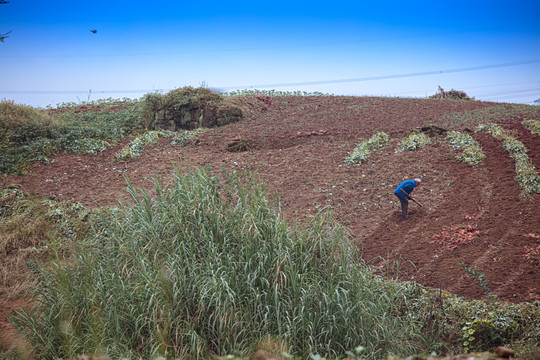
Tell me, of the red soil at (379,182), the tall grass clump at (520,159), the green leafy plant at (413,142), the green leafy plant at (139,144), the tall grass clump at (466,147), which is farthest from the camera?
the green leafy plant at (139,144)

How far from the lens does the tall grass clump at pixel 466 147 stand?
959 centimetres

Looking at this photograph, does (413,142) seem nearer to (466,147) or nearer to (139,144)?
(466,147)

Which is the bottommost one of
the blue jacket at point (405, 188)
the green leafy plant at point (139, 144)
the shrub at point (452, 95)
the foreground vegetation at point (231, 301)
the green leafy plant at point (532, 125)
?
the foreground vegetation at point (231, 301)

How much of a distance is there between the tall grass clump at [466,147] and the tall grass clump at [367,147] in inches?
74.5

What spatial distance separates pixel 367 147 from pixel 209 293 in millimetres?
8635

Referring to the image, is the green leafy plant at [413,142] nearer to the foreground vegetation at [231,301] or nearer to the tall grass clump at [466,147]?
the tall grass clump at [466,147]

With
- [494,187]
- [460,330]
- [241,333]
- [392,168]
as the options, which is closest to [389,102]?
[392,168]

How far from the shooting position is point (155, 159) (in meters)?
11.8

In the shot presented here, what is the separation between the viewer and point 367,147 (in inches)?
452

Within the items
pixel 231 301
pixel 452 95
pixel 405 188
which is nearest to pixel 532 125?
pixel 405 188

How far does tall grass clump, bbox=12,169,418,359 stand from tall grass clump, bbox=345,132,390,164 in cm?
614

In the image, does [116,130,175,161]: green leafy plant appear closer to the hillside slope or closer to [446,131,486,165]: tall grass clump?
the hillside slope

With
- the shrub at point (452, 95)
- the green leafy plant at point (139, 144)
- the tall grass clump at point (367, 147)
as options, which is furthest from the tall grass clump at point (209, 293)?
the shrub at point (452, 95)

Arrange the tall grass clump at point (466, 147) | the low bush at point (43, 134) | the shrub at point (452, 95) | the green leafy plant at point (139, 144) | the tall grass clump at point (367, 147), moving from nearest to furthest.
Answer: the tall grass clump at point (466, 147) → the tall grass clump at point (367, 147) → the low bush at point (43, 134) → the green leafy plant at point (139, 144) → the shrub at point (452, 95)
